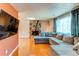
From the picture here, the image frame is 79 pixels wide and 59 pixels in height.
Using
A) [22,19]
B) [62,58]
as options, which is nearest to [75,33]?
[62,58]

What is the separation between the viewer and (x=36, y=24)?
14172mm

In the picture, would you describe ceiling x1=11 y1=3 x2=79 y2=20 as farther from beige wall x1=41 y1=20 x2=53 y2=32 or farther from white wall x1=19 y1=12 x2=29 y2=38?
white wall x1=19 y1=12 x2=29 y2=38

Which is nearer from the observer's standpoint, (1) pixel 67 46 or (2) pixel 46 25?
(1) pixel 67 46

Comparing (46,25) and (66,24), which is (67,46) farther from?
(46,25)

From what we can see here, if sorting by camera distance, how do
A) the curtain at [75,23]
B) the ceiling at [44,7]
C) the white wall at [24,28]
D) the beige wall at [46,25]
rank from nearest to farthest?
the ceiling at [44,7], the curtain at [75,23], the beige wall at [46,25], the white wall at [24,28]

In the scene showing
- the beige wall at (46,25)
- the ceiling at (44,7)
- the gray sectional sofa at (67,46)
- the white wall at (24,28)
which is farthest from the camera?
the white wall at (24,28)

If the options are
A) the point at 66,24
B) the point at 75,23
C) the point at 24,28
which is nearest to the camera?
the point at 75,23

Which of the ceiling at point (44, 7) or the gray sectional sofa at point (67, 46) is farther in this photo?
the ceiling at point (44, 7)

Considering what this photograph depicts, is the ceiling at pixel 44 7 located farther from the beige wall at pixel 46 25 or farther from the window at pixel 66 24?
the beige wall at pixel 46 25

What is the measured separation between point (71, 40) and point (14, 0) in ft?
14.8

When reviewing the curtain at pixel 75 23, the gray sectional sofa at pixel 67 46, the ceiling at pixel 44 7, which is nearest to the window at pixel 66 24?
the curtain at pixel 75 23

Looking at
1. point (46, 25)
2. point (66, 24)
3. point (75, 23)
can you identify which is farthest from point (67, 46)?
point (46, 25)

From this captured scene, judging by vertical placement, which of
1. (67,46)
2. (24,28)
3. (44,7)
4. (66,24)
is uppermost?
(44,7)

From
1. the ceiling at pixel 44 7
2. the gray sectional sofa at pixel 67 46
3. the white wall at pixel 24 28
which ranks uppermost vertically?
the ceiling at pixel 44 7
